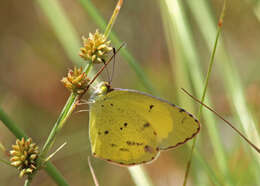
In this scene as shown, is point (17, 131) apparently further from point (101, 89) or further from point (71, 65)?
point (71, 65)

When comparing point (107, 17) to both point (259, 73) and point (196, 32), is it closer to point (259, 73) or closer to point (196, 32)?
point (196, 32)

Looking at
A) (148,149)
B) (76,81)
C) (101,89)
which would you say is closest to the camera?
(76,81)

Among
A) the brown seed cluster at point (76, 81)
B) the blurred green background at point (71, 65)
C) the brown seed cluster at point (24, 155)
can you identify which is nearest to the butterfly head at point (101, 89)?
the brown seed cluster at point (76, 81)

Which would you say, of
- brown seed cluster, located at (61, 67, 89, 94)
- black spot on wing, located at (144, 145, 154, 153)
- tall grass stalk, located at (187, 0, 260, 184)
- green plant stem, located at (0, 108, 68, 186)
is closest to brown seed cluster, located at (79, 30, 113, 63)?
brown seed cluster, located at (61, 67, 89, 94)

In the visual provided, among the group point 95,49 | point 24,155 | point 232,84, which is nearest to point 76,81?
point 95,49

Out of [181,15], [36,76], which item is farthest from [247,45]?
[36,76]

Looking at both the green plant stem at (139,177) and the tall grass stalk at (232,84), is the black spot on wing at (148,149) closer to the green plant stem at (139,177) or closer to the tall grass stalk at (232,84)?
the green plant stem at (139,177)
